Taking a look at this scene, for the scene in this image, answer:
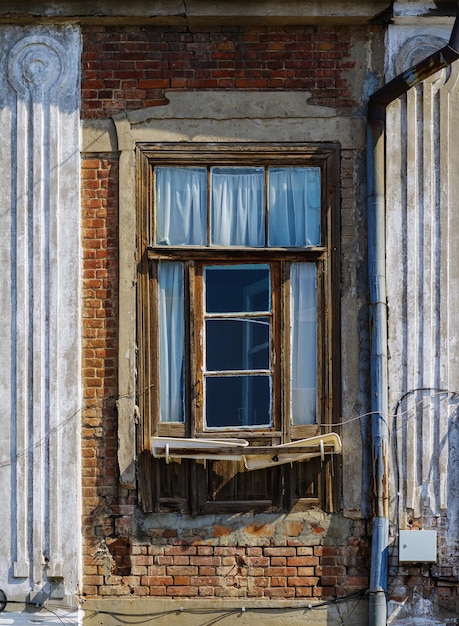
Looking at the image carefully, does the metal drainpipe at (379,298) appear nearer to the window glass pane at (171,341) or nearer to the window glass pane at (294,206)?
the window glass pane at (294,206)

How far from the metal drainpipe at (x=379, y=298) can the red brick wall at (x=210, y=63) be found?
29cm

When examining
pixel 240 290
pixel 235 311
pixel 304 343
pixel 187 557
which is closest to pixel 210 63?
pixel 240 290

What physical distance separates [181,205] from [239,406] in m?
1.37

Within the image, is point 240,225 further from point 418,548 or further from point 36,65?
point 418,548

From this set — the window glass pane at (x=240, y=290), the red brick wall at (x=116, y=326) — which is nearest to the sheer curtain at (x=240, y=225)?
the window glass pane at (x=240, y=290)

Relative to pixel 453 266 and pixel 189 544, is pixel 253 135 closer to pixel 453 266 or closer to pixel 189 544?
pixel 453 266

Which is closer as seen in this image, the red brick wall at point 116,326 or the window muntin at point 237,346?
the red brick wall at point 116,326

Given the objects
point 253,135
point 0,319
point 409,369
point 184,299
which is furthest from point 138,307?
point 409,369

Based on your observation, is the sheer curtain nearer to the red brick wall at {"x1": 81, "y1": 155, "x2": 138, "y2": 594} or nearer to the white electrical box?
the red brick wall at {"x1": 81, "y1": 155, "x2": 138, "y2": 594}

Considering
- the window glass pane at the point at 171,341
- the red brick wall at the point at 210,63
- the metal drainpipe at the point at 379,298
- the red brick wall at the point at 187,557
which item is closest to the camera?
the metal drainpipe at the point at 379,298

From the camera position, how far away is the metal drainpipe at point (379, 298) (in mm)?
6340

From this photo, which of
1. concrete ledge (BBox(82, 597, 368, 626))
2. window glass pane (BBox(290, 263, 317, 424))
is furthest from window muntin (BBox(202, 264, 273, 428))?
concrete ledge (BBox(82, 597, 368, 626))

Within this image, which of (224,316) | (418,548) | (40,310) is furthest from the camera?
(224,316)

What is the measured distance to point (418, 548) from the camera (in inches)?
251
